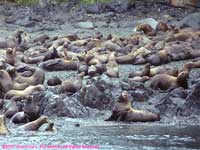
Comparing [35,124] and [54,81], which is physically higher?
[54,81]

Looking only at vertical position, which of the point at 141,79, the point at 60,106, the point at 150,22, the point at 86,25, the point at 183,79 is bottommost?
the point at 60,106

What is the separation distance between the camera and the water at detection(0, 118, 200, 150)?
8.43 metres

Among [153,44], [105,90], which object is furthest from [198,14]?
[105,90]

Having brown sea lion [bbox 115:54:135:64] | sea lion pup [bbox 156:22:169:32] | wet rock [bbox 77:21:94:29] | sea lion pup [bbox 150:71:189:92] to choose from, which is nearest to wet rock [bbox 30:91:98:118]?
sea lion pup [bbox 150:71:189:92]

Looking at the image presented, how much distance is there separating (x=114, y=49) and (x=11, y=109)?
20.9ft

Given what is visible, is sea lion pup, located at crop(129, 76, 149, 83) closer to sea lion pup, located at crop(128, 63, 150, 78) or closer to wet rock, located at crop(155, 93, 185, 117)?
sea lion pup, located at crop(128, 63, 150, 78)

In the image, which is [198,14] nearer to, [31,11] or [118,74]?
[31,11]

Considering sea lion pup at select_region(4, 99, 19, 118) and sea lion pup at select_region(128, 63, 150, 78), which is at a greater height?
sea lion pup at select_region(128, 63, 150, 78)

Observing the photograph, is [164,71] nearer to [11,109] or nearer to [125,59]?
[125,59]

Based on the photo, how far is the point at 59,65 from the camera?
→ 14.7m

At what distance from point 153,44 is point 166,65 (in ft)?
7.02

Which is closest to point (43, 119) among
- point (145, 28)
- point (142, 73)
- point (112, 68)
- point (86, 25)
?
point (142, 73)

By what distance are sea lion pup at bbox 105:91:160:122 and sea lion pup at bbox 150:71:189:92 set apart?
170 cm

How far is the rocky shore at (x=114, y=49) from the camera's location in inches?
416
